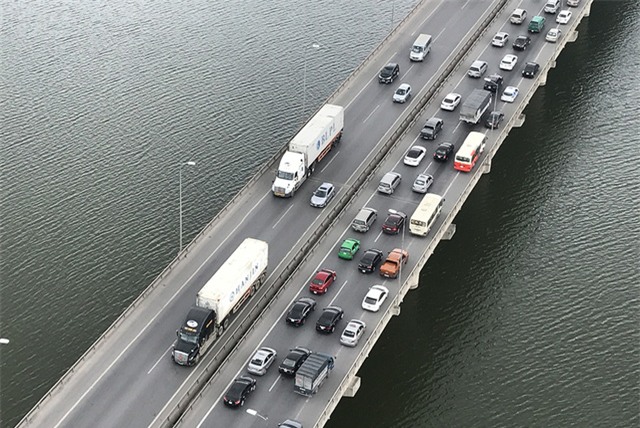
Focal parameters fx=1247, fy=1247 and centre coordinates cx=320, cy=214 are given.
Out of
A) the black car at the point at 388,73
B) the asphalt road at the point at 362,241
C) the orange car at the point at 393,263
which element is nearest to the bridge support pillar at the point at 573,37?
the asphalt road at the point at 362,241

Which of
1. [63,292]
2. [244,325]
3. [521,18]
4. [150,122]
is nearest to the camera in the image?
[244,325]

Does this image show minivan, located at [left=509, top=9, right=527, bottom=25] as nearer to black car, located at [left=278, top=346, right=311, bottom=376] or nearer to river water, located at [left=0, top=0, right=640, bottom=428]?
river water, located at [left=0, top=0, right=640, bottom=428]

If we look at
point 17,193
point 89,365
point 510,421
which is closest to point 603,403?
point 510,421

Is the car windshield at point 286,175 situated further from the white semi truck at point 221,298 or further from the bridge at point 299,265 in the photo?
the white semi truck at point 221,298

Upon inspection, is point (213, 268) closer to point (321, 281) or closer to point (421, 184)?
point (321, 281)

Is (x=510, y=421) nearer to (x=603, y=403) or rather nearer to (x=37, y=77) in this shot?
(x=603, y=403)
